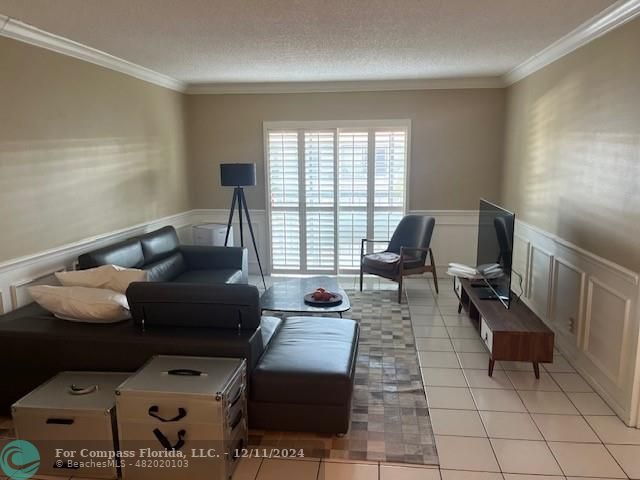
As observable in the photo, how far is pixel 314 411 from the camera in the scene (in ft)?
8.39

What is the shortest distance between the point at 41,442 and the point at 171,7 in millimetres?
2515

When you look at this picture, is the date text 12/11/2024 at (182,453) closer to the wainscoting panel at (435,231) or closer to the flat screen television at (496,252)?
the flat screen television at (496,252)

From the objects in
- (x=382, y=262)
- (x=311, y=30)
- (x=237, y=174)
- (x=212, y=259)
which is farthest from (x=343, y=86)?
(x=212, y=259)

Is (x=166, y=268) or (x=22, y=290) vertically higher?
(x=22, y=290)

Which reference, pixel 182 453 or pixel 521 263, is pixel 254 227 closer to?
pixel 521 263

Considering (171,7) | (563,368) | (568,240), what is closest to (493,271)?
(568,240)

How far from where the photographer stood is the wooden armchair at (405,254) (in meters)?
5.13

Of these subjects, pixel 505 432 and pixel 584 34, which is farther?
pixel 584 34

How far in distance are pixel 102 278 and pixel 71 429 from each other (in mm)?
1088

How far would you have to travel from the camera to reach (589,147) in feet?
11.0

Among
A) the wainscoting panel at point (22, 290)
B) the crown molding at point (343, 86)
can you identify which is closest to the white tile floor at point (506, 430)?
the wainscoting panel at point (22, 290)

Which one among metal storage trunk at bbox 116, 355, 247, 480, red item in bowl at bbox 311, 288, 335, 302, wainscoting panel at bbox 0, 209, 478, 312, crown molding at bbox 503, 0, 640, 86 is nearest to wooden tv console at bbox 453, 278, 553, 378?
red item in bowl at bbox 311, 288, 335, 302

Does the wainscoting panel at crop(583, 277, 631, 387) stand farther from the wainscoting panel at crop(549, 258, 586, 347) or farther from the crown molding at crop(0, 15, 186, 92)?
the crown molding at crop(0, 15, 186, 92)

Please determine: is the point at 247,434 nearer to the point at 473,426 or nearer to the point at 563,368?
the point at 473,426
